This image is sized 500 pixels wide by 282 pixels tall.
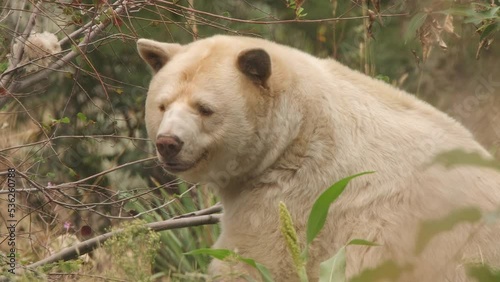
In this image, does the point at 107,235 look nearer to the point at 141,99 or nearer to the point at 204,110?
the point at 204,110

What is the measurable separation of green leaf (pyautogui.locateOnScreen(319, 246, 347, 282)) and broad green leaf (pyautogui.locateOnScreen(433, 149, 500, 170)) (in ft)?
3.64

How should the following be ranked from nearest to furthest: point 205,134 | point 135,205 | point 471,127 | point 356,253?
1. point 356,253
2. point 205,134
3. point 471,127
4. point 135,205

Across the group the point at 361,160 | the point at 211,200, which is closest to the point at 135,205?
the point at 211,200

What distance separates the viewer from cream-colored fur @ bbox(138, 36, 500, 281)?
4.08m

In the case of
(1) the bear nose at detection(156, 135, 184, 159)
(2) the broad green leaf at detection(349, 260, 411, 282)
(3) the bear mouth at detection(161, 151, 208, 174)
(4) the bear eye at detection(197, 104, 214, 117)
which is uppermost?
(2) the broad green leaf at detection(349, 260, 411, 282)

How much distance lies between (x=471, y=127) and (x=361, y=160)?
2.13 meters

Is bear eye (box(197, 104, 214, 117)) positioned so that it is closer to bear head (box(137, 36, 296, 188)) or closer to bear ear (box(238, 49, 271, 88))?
bear head (box(137, 36, 296, 188))

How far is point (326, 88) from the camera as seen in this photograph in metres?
4.41

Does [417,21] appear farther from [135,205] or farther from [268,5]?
[268,5]

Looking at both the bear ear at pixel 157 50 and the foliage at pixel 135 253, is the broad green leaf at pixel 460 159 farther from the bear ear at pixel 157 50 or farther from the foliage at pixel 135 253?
the bear ear at pixel 157 50

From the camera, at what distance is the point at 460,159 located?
183 centimetres

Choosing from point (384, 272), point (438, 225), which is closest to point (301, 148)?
point (384, 272)

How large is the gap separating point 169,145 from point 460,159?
2.47 m

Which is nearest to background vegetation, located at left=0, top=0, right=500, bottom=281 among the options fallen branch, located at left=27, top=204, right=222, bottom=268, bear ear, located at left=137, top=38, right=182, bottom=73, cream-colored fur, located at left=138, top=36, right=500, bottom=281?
fallen branch, located at left=27, top=204, right=222, bottom=268
